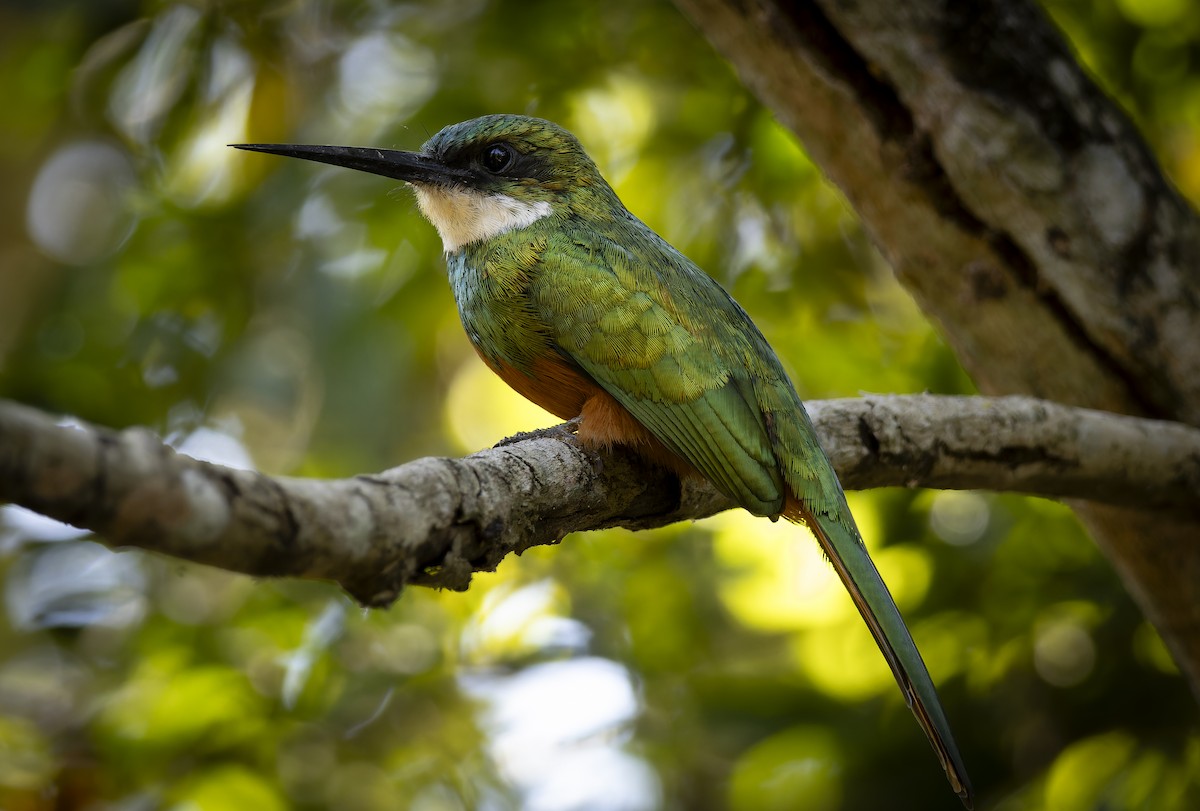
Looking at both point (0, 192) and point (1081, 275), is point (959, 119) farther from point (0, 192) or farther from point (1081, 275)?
point (0, 192)

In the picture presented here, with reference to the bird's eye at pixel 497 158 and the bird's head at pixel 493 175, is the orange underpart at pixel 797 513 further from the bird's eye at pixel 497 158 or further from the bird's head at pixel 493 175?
the bird's eye at pixel 497 158

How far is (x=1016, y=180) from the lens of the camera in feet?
9.15

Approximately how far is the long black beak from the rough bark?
847 millimetres

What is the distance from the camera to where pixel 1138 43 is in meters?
3.54

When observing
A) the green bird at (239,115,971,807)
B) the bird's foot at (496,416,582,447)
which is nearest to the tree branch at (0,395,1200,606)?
the bird's foot at (496,416,582,447)

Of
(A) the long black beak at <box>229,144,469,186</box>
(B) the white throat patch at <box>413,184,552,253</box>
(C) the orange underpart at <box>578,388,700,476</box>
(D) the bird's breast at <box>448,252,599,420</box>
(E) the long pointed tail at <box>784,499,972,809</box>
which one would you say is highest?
(A) the long black beak at <box>229,144,469,186</box>

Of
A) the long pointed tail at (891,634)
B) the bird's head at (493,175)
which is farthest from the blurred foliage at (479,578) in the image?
the long pointed tail at (891,634)

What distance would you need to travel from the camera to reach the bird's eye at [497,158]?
3180 millimetres

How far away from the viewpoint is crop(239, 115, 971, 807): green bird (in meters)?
2.28

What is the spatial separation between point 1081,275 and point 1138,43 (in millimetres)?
1250

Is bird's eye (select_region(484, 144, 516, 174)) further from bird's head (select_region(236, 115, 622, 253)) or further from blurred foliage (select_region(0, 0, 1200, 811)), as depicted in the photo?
blurred foliage (select_region(0, 0, 1200, 811))

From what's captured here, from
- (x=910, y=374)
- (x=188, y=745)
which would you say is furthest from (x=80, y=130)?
(x=910, y=374)

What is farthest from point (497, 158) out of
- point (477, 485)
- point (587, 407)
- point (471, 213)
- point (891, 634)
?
point (477, 485)

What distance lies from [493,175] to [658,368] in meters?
1.08
